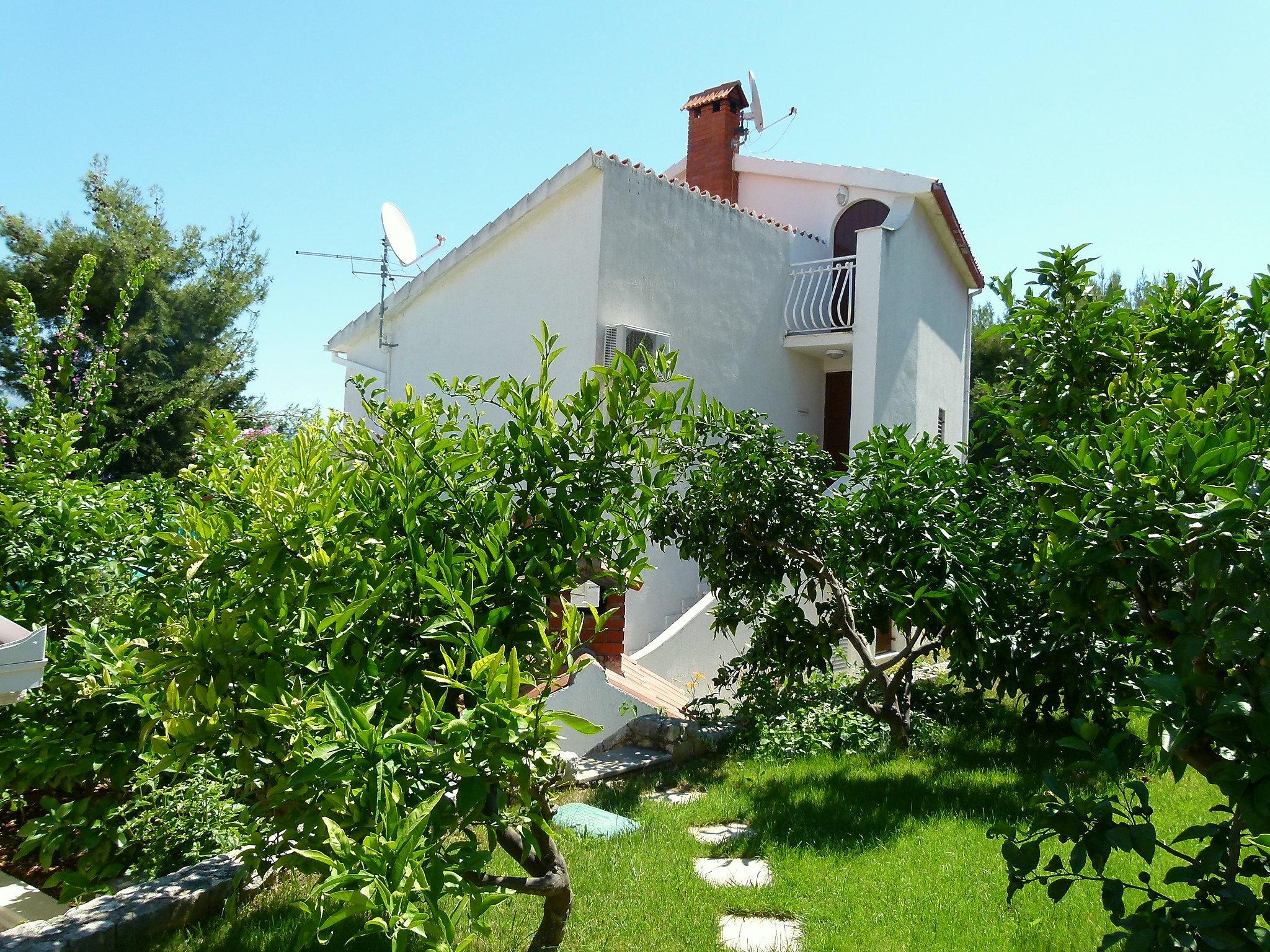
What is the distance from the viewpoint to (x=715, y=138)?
49.0 feet

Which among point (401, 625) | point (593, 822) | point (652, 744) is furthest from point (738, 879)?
point (652, 744)

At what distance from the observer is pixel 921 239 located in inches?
573

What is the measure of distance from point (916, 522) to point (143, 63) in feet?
32.6

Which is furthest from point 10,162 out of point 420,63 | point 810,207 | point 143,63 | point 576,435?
point 576,435

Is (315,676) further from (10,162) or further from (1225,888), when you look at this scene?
(10,162)

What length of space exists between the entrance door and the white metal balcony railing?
5.53 feet

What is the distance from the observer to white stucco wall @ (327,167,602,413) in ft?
33.6

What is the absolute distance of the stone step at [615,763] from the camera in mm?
6559

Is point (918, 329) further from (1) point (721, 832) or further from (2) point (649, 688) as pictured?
(1) point (721, 832)


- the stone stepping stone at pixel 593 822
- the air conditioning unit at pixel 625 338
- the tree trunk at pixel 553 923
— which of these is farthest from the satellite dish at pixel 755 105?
the tree trunk at pixel 553 923

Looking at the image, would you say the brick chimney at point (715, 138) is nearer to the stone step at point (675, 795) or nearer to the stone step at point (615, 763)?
the stone step at point (615, 763)

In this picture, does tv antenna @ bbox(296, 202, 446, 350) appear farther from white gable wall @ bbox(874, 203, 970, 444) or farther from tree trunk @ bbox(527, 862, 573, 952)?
tree trunk @ bbox(527, 862, 573, 952)

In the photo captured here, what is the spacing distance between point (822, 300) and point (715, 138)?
3948mm

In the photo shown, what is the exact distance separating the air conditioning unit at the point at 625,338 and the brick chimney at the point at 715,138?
5.24 metres
